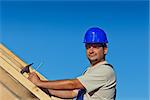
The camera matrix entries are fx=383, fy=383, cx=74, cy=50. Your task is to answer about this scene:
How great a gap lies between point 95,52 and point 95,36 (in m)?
0.24

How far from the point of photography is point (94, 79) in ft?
16.4

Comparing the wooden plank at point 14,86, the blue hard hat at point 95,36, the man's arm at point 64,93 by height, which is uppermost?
the blue hard hat at point 95,36

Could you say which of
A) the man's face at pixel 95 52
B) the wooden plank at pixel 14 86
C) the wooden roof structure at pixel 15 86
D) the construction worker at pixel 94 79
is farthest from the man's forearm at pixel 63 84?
the man's face at pixel 95 52

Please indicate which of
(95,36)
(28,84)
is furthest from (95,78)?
(28,84)

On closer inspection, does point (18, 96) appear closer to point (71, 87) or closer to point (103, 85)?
point (71, 87)

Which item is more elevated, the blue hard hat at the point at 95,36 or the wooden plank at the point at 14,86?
the blue hard hat at the point at 95,36

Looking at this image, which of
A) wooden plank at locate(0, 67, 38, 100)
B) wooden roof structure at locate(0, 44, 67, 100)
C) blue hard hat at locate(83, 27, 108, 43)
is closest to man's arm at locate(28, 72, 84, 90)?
wooden roof structure at locate(0, 44, 67, 100)

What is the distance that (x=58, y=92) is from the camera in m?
5.53

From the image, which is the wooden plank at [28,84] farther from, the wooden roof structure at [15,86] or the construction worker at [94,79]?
the construction worker at [94,79]

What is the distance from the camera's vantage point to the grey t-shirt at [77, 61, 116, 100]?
502cm

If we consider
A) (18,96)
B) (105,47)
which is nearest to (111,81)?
(105,47)

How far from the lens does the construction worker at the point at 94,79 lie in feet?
16.5

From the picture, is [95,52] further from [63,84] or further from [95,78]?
[63,84]

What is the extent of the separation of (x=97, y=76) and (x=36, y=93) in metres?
0.82
